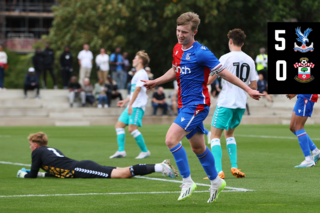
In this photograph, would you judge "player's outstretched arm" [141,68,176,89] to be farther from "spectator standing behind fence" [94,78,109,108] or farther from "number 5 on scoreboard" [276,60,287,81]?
"spectator standing behind fence" [94,78,109,108]

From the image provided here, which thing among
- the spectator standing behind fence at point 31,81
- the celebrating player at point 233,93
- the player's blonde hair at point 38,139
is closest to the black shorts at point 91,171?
the player's blonde hair at point 38,139

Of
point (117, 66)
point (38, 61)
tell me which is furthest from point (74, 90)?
point (117, 66)

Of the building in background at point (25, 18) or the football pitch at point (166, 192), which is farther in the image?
the building in background at point (25, 18)

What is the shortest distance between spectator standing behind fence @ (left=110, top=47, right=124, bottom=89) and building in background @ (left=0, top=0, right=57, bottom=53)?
47.4 m

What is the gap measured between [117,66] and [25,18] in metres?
57.1

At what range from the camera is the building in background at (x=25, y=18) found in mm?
76562

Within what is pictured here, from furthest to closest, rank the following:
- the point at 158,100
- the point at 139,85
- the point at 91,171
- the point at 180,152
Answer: the point at 158,100, the point at 139,85, the point at 91,171, the point at 180,152

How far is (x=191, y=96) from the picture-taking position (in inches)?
245

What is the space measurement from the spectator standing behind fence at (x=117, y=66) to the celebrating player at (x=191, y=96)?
2308 centimetres

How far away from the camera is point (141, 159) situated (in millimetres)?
12039

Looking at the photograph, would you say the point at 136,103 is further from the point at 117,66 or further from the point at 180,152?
the point at 117,66

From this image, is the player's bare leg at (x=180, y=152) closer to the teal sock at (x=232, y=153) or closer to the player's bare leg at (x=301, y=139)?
the teal sock at (x=232, y=153)

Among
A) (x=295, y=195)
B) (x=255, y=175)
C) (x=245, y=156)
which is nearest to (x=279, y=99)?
(x=245, y=156)

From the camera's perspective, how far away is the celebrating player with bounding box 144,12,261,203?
20.1 ft
